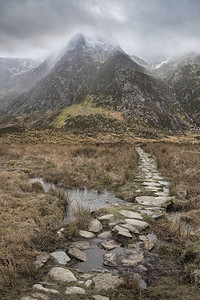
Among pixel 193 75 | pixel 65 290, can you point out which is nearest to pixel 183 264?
pixel 65 290

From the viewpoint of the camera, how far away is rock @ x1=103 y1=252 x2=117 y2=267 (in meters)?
3.81

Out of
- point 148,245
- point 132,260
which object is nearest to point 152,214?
point 148,245

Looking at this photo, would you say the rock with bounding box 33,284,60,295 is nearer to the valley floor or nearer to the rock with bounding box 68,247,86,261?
the valley floor

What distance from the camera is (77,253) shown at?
4145 millimetres

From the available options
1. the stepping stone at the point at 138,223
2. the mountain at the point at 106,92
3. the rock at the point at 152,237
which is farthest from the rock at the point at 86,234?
→ the mountain at the point at 106,92

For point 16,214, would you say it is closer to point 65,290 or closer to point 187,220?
point 65,290

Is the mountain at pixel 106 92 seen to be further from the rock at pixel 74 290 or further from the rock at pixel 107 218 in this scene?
the rock at pixel 74 290

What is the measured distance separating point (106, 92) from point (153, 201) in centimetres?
12984

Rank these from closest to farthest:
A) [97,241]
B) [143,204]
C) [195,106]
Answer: [97,241] → [143,204] → [195,106]

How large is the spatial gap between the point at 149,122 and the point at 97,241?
3761 inches

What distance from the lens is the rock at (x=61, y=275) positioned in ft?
10.7

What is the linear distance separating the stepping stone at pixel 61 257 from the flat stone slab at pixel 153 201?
374 cm

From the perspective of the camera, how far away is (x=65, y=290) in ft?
9.85

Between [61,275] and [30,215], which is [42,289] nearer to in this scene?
[61,275]
